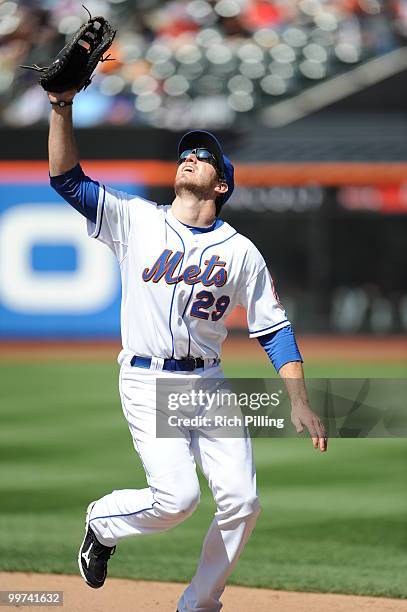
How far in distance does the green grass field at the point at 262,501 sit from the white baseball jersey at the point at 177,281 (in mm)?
1692

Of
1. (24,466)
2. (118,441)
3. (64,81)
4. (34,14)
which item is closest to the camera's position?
(64,81)

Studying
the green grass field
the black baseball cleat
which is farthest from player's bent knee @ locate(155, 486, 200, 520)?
the green grass field

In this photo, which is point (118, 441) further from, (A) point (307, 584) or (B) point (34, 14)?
(B) point (34, 14)

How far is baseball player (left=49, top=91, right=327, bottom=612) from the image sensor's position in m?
3.85

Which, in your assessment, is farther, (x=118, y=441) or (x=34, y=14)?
(x=34, y=14)

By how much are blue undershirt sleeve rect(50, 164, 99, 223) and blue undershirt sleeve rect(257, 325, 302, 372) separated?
0.82 metres

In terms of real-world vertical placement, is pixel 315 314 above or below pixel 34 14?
below

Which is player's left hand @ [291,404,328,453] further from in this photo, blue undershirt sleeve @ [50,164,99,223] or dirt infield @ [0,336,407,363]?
dirt infield @ [0,336,407,363]

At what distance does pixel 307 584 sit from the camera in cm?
510

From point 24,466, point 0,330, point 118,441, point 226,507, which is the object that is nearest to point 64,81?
point 226,507

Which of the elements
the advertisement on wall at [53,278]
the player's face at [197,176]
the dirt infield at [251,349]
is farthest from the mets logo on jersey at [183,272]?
the advertisement on wall at [53,278]

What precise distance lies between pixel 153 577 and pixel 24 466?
3.12 meters

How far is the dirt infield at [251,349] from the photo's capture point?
17.2m

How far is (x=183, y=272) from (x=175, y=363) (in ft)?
1.14
